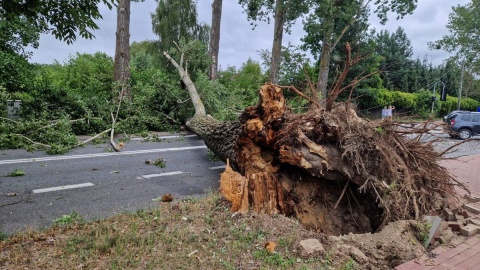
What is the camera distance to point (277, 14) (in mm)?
18094

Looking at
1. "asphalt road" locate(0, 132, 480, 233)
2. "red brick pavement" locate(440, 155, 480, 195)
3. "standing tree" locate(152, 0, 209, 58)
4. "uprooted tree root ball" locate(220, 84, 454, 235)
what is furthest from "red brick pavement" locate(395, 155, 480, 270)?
"standing tree" locate(152, 0, 209, 58)

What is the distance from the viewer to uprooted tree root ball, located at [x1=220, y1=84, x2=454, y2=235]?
4.28 m

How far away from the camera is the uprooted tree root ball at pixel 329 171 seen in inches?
169

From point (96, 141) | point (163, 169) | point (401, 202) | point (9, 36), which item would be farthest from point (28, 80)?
point (401, 202)

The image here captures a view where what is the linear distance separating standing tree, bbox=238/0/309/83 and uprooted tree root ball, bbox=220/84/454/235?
13776 millimetres

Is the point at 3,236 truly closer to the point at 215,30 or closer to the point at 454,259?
the point at 454,259

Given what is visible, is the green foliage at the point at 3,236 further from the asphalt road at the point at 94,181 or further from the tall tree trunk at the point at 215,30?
the tall tree trunk at the point at 215,30

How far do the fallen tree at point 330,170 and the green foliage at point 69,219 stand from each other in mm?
1877

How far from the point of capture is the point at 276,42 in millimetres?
18516

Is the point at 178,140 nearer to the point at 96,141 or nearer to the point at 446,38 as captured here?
the point at 96,141

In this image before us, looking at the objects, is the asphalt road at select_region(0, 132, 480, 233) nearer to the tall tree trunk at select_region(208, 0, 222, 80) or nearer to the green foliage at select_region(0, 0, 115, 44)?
the green foliage at select_region(0, 0, 115, 44)

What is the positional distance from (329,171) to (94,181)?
416 centimetres

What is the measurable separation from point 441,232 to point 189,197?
358 centimetres

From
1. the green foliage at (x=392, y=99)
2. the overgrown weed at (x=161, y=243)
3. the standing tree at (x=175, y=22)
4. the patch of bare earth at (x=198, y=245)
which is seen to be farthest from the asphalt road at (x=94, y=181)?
the standing tree at (x=175, y=22)
